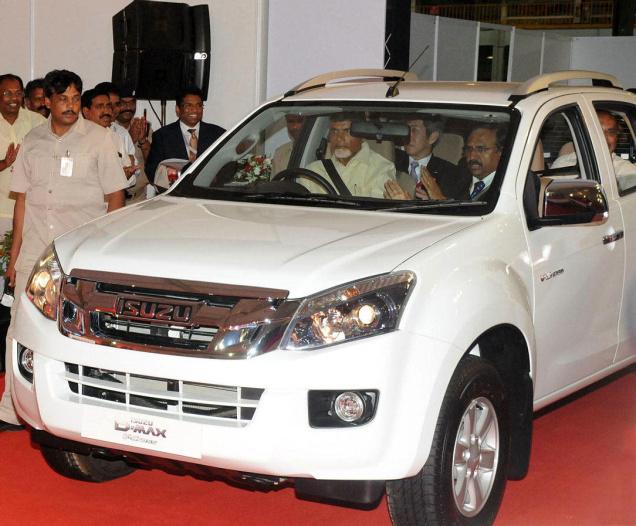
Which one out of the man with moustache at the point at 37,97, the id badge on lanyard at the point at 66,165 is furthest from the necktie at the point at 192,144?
the id badge on lanyard at the point at 66,165

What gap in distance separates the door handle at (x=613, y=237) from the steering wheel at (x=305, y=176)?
1109 mm

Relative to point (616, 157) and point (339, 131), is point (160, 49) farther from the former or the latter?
point (616, 157)

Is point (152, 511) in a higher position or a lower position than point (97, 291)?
lower

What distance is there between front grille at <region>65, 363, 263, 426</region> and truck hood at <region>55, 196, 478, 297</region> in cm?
33

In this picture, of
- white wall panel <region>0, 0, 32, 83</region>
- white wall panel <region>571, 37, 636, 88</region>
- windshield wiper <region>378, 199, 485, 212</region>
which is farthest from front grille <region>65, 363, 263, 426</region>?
white wall panel <region>571, 37, 636, 88</region>

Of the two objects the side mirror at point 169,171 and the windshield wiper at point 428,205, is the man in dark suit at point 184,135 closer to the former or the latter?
the side mirror at point 169,171

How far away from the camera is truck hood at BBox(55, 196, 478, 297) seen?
143 inches

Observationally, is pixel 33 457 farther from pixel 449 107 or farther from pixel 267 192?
pixel 449 107

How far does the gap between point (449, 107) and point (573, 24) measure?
151 ft

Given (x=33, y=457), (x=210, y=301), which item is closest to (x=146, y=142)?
(x=33, y=457)

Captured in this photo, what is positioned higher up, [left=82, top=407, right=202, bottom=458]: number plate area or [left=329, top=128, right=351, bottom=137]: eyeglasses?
[left=329, top=128, right=351, bottom=137]: eyeglasses

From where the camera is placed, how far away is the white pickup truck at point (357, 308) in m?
3.47

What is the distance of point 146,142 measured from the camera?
32.8ft

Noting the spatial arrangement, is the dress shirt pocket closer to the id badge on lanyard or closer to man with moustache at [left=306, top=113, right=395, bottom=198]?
the id badge on lanyard
